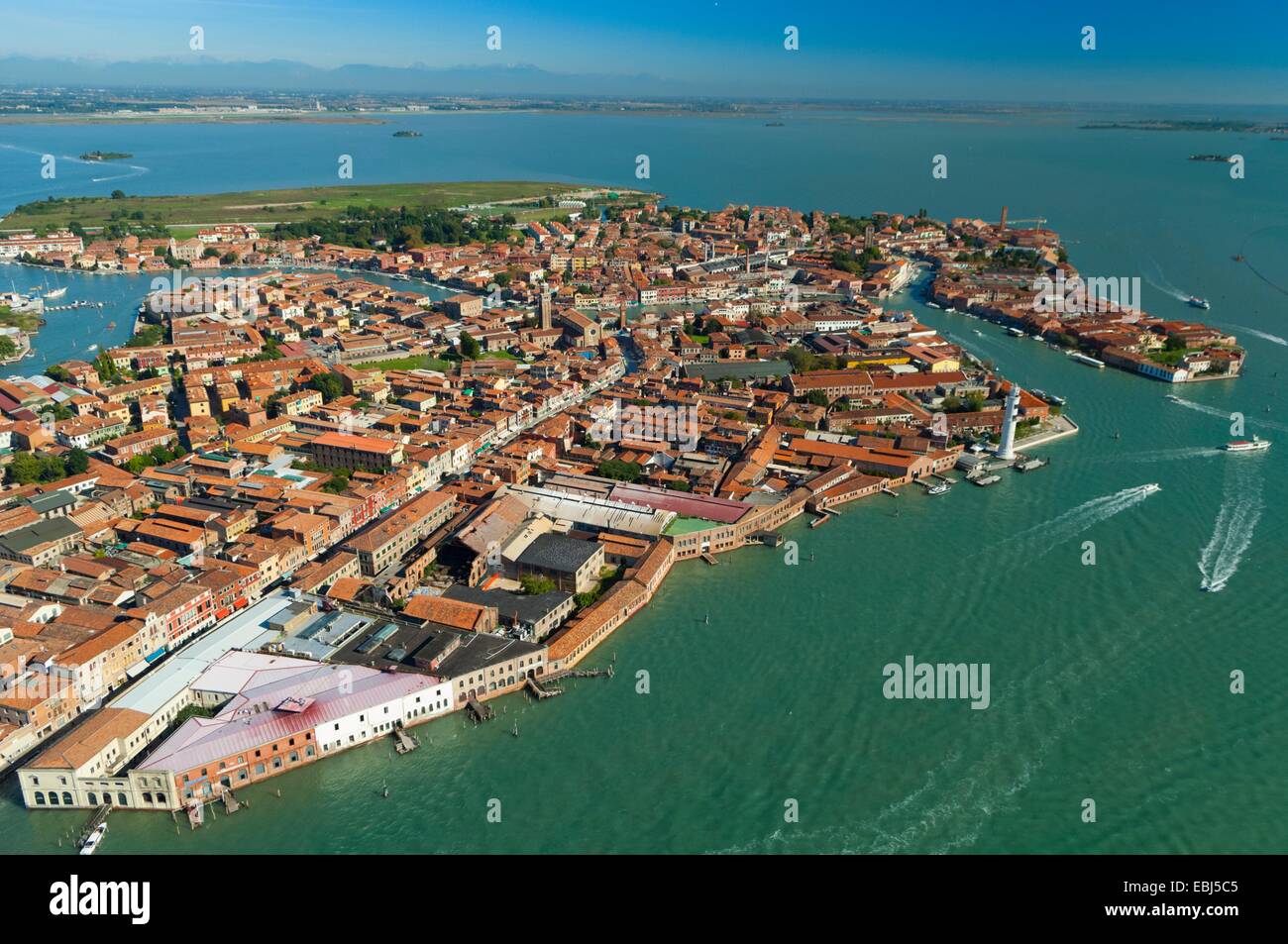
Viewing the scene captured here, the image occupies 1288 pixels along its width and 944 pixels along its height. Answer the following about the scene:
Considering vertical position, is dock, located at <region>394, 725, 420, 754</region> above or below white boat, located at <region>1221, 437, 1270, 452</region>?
below

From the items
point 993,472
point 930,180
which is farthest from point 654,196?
point 993,472

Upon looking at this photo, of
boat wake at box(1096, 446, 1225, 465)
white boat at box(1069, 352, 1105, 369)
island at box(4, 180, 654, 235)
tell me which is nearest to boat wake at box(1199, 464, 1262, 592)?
boat wake at box(1096, 446, 1225, 465)

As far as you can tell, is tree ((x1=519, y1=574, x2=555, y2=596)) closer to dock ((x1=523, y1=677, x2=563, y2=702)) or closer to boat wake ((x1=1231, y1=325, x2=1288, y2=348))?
dock ((x1=523, y1=677, x2=563, y2=702))

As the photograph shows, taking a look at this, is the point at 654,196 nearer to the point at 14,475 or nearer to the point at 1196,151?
the point at 14,475
